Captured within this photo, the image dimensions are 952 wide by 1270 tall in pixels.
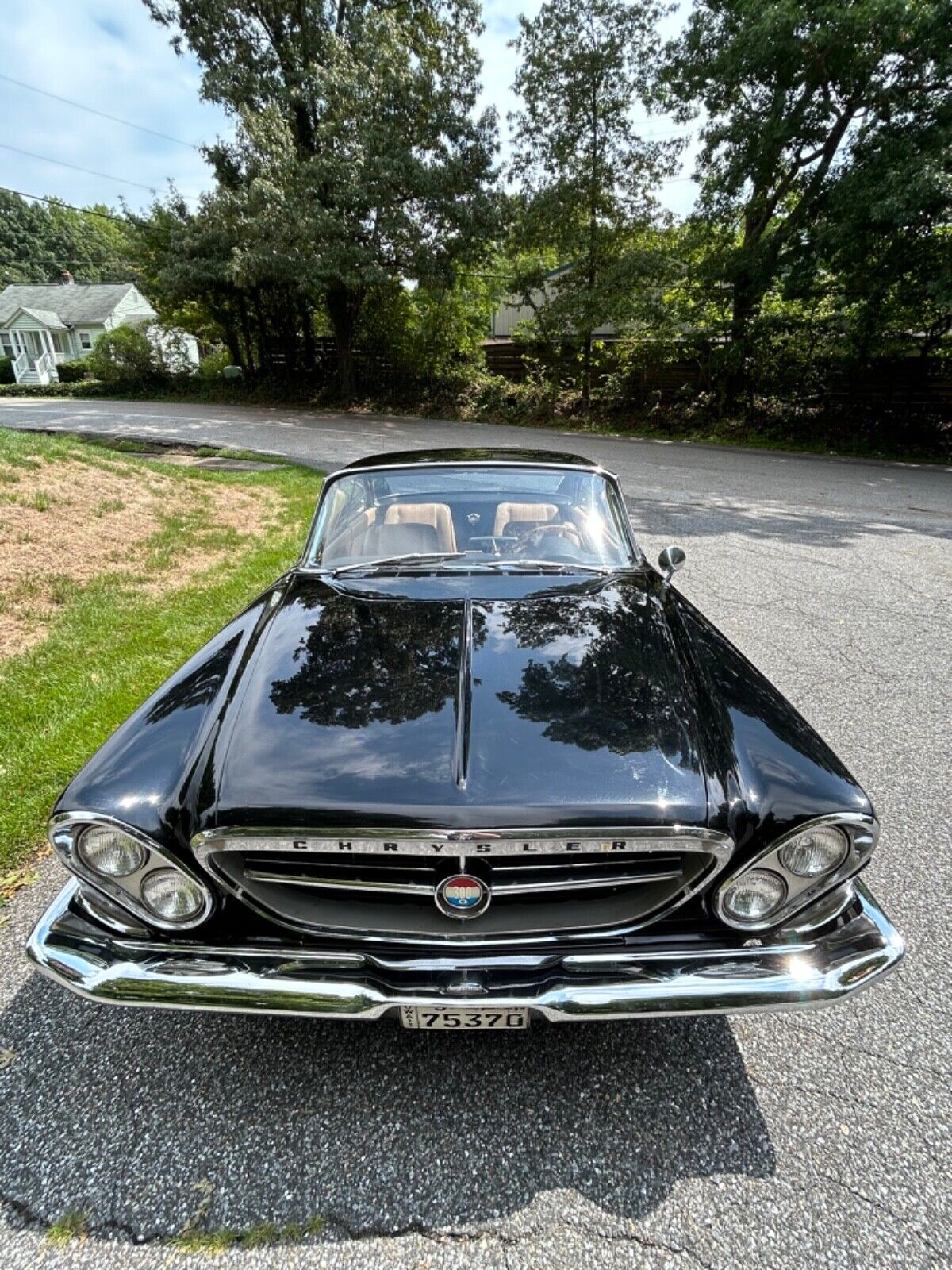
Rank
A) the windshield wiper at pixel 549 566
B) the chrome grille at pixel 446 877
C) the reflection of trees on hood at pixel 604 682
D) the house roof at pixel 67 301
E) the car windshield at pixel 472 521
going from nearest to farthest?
the chrome grille at pixel 446 877 < the reflection of trees on hood at pixel 604 682 < the windshield wiper at pixel 549 566 < the car windshield at pixel 472 521 < the house roof at pixel 67 301

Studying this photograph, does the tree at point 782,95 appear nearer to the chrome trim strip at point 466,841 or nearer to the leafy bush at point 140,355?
the chrome trim strip at point 466,841

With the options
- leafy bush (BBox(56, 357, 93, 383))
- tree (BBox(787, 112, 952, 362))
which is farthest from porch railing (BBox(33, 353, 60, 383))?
tree (BBox(787, 112, 952, 362))

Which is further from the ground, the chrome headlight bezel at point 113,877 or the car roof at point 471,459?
the car roof at point 471,459

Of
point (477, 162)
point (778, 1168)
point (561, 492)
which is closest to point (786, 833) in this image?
point (778, 1168)

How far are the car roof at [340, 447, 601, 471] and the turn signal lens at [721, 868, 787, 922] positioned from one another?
2.19 meters

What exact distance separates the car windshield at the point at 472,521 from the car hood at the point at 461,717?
1.07 feet

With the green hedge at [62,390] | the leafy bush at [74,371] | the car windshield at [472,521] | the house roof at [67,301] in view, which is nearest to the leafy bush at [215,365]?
the green hedge at [62,390]

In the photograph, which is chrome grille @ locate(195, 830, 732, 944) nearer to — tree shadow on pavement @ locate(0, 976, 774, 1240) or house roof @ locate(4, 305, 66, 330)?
tree shadow on pavement @ locate(0, 976, 774, 1240)

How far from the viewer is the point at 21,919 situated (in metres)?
2.21

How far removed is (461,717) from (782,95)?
14.9 meters

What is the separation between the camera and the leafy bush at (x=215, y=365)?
27.0 metres

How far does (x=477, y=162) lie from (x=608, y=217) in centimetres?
385

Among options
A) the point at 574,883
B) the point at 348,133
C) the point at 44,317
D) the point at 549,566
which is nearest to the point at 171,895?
the point at 574,883

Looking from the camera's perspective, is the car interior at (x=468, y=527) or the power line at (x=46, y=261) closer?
the car interior at (x=468, y=527)
